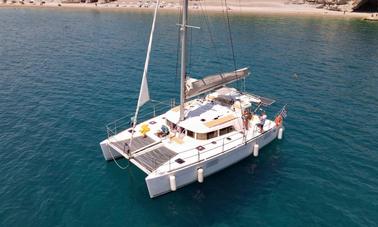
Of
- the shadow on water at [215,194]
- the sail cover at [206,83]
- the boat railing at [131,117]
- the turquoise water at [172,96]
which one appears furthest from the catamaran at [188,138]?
the boat railing at [131,117]

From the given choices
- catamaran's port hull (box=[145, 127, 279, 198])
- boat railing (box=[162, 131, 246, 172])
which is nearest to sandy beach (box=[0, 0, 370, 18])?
boat railing (box=[162, 131, 246, 172])

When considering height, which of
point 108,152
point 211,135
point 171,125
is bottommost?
point 108,152

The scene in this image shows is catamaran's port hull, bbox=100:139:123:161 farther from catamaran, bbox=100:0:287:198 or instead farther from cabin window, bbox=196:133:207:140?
cabin window, bbox=196:133:207:140

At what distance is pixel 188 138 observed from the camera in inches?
1123

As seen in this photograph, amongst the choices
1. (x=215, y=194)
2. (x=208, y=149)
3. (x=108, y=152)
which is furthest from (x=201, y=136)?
(x=108, y=152)

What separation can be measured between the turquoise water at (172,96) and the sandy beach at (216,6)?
157ft

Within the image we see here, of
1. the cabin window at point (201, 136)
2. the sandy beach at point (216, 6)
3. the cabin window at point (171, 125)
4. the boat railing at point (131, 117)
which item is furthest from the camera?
the sandy beach at point (216, 6)

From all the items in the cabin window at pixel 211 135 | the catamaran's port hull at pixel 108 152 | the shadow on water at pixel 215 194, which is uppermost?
the cabin window at pixel 211 135

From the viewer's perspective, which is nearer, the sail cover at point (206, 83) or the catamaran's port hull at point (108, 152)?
the catamaran's port hull at point (108, 152)

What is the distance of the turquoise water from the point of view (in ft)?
79.2

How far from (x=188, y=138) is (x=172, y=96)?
17.1 m

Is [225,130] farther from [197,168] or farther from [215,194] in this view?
[215,194]

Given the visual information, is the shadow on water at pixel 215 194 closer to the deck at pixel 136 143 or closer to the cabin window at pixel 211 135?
the deck at pixel 136 143

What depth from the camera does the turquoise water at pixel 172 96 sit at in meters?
24.1
